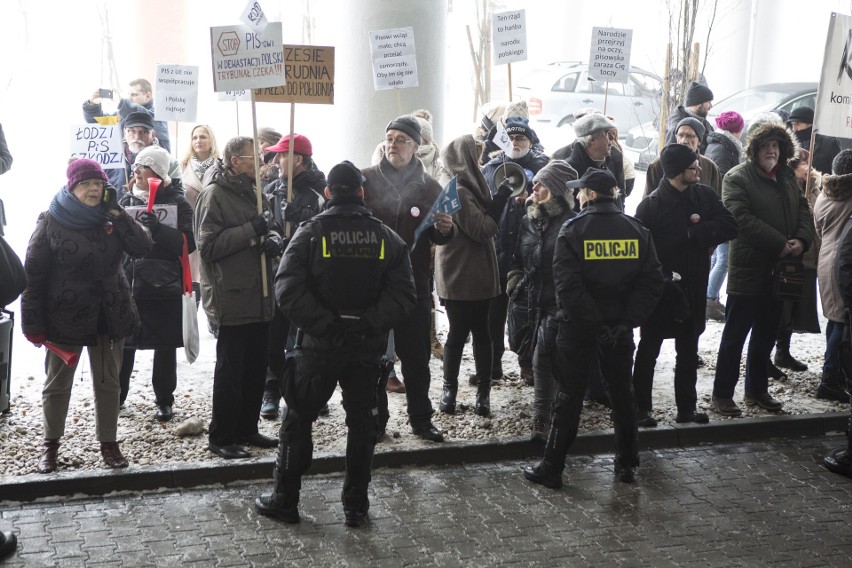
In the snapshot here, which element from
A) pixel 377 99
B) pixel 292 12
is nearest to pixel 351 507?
pixel 377 99

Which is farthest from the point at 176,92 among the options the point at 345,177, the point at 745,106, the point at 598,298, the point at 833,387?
the point at 745,106

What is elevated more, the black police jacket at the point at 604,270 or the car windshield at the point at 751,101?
the car windshield at the point at 751,101

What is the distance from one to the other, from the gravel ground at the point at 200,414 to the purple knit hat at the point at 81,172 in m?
1.85

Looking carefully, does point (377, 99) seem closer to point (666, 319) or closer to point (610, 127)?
point (610, 127)

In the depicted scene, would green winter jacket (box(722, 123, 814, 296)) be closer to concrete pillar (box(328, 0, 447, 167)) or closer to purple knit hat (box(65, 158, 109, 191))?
concrete pillar (box(328, 0, 447, 167))

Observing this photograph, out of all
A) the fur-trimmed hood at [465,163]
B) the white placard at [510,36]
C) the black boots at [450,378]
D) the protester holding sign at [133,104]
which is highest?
the white placard at [510,36]

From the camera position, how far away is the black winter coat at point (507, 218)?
8617mm

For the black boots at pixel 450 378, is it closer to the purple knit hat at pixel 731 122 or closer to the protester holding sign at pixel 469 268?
the protester holding sign at pixel 469 268

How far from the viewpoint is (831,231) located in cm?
861

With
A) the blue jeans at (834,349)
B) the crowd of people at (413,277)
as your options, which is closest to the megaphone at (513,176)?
the crowd of people at (413,277)

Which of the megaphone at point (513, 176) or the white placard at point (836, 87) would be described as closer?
the megaphone at point (513, 176)

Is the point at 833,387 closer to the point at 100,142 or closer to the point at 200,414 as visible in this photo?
the point at 200,414

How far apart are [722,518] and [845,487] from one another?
3.76 feet

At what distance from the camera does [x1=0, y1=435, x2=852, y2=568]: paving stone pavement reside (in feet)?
18.3
